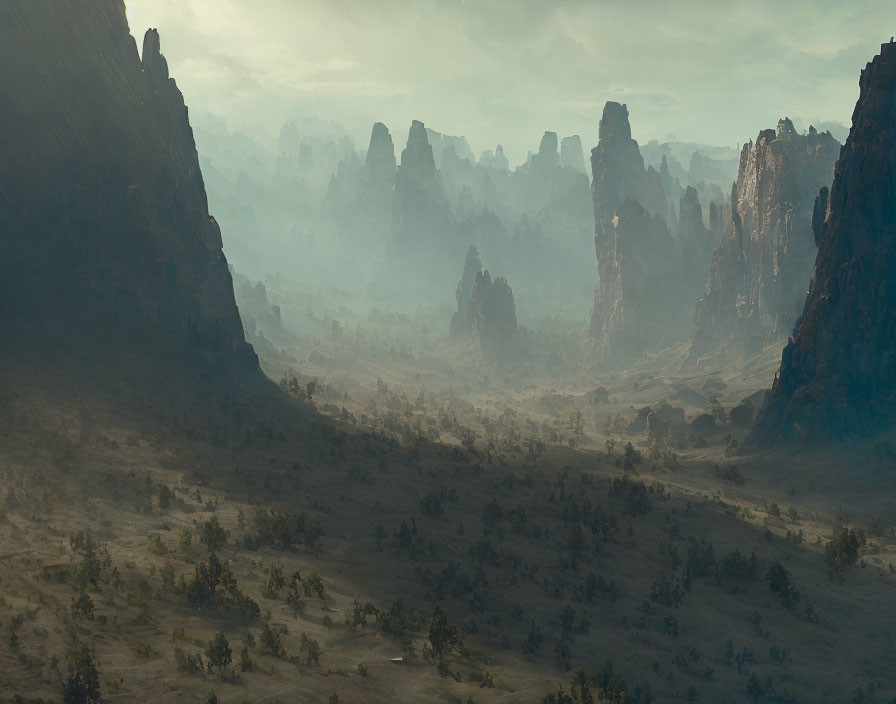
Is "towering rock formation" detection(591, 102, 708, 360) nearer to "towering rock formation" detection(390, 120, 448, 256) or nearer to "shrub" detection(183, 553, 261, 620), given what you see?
"towering rock formation" detection(390, 120, 448, 256)

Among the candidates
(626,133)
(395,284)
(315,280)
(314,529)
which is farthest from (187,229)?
(315,280)

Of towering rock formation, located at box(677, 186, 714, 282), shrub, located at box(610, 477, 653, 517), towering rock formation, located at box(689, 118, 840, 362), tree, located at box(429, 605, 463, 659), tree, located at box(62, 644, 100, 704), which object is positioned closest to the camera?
tree, located at box(62, 644, 100, 704)

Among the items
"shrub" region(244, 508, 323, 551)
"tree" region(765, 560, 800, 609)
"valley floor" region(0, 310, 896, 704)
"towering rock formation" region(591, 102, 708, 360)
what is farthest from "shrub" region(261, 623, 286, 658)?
"towering rock formation" region(591, 102, 708, 360)

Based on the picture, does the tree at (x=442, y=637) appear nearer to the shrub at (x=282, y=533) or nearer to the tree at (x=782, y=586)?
the shrub at (x=282, y=533)

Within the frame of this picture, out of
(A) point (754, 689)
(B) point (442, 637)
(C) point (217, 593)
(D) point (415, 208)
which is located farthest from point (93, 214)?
(D) point (415, 208)

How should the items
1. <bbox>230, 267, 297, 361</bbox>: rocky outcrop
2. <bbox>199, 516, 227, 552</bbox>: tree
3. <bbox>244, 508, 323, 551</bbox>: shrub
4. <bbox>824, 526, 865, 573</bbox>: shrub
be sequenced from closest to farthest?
1. <bbox>199, 516, 227, 552</bbox>: tree
2. <bbox>244, 508, 323, 551</bbox>: shrub
3. <bbox>824, 526, 865, 573</bbox>: shrub
4. <bbox>230, 267, 297, 361</bbox>: rocky outcrop

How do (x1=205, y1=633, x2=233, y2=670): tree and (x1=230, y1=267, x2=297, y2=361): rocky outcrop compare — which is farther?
(x1=230, y1=267, x2=297, y2=361): rocky outcrop
